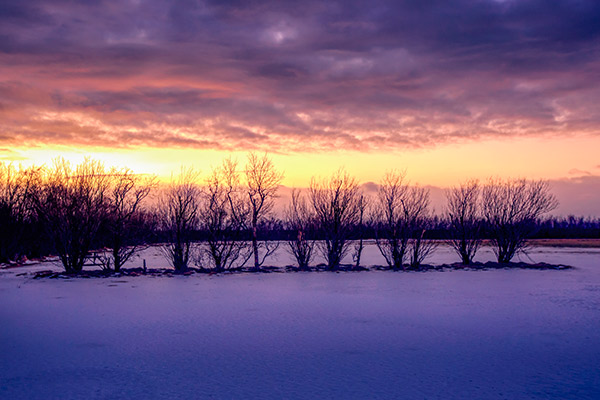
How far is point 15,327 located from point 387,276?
47.7 feet

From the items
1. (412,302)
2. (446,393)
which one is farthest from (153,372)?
(412,302)

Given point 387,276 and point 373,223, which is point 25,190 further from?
point 387,276

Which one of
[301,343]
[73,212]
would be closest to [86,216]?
[73,212]

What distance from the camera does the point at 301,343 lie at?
8.81m

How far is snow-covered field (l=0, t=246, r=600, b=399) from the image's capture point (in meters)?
6.44

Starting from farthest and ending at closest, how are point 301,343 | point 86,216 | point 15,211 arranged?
1. point 15,211
2. point 86,216
3. point 301,343

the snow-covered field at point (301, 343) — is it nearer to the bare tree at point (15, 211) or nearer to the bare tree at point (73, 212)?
the bare tree at point (73, 212)

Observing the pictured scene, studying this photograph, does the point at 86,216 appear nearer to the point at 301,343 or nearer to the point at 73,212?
the point at 73,212

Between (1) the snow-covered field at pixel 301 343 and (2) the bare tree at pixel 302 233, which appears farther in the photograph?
(2) the bare tree at pixel 302 233

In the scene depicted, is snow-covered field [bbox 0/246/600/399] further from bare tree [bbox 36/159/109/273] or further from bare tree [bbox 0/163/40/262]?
bare tree [bbox 0/163/40/262]

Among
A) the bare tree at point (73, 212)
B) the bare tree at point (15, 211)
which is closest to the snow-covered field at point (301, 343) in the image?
the bare tree at point (73, 212)

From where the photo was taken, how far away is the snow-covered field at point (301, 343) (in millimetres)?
6441

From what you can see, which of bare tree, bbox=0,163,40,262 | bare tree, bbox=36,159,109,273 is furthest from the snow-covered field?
bare tree, bbox=0,163,40,262

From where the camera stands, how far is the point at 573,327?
10102mm
